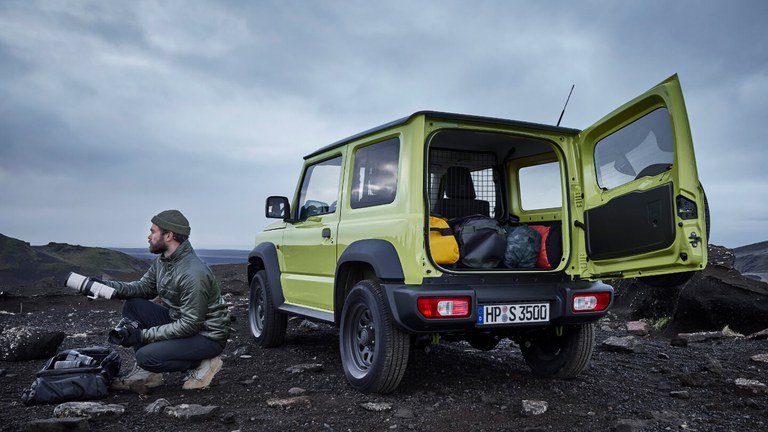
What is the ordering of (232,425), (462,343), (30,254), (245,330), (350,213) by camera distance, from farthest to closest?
1. (30,254)
2. (245,330)
3. (462,343)
4. (350,213)
5. (232,425)

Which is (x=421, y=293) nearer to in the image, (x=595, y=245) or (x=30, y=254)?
(x=595, y=245)

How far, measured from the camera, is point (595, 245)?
4582mm

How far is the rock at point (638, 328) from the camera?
8414 millimetres

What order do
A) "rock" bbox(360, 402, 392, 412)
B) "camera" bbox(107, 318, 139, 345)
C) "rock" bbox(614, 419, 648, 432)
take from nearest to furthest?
"rock" bbox(614, 419, 648, 432)
"rock" bbox(360, 402, 392, 412)
"camera" bbox(107, 318, 139, 345)

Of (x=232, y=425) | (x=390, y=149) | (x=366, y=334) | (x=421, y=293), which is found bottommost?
(x=232, y=425)

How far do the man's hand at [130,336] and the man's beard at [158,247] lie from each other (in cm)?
62

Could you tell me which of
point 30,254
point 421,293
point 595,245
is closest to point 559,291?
point 595,245

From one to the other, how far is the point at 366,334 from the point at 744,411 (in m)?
2.69

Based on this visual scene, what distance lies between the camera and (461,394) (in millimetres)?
4570

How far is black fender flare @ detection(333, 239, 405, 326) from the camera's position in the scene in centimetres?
420

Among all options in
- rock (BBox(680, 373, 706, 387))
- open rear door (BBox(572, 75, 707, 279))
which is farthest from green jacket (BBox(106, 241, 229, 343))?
rock (BBox(680, 373, 706, 387))

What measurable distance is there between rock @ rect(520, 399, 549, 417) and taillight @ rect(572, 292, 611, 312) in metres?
0.77

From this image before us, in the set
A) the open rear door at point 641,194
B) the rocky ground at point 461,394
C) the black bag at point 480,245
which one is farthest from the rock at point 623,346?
the black bag at point 480,245

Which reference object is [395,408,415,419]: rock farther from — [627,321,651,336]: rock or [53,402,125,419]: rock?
[627,321,651,336]: rock
